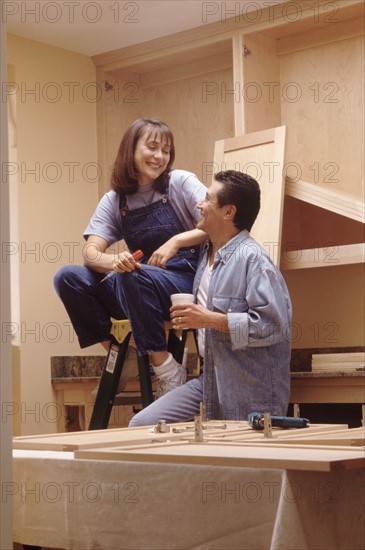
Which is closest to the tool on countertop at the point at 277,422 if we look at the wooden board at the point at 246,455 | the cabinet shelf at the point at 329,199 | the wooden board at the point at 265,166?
the wooden board at the point at 246,455

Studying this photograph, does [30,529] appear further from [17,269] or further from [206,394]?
[17,269]

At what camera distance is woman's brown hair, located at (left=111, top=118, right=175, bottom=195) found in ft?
10.4

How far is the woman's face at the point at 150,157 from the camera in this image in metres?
3.16

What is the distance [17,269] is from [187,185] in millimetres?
1467

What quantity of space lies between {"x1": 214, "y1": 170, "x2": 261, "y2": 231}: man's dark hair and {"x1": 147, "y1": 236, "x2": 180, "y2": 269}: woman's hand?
0.72 ft

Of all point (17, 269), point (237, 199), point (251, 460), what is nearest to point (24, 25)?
point (17, 269)

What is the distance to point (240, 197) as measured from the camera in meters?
2.89

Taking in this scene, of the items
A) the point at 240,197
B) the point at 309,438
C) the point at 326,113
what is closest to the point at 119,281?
the point at 240,197

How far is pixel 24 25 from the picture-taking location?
4.18 meters

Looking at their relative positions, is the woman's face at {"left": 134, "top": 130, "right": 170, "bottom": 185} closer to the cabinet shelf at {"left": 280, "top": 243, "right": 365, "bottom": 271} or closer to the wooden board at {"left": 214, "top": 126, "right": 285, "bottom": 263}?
the wooden board at {"left": 214, "top": 126, "right": 285, "bottom": 263}

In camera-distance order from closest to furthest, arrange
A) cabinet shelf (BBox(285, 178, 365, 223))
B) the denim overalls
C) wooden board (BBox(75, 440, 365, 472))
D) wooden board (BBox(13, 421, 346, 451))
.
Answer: wooden board (BBox(75, 440, 365, 472))
wooden board (BBox(13, 421, 346, 451))
the denim overalls
cabinet shelf (BBox(285, 178, 365, 223))

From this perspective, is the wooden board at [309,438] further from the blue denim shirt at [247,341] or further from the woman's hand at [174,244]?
the woman's hand at [174,244]

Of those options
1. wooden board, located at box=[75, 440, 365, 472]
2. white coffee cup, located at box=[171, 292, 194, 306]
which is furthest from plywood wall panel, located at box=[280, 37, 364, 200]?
wooden board, located at box=[75, 440, 365, 472]

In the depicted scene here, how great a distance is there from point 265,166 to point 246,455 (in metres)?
2.58
